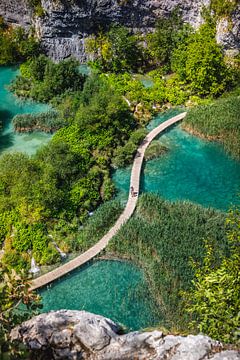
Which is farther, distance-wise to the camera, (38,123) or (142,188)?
(38,123)

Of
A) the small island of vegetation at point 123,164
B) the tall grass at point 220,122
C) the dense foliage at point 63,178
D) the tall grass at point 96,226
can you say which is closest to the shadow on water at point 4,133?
the small island of vegetation at point 123,164

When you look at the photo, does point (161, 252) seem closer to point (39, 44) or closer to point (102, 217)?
point (102, 217)

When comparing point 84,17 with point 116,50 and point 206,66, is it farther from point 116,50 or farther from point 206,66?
point 206,66

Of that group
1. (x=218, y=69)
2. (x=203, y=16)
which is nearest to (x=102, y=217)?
(x=218, y=69)

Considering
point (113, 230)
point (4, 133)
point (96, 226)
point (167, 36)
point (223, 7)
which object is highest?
point (223, 7)

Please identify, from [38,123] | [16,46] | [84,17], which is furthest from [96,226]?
[16,46]

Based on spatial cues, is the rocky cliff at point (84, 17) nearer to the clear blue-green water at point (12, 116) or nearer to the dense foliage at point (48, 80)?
the dense foliage at point (48, 80)

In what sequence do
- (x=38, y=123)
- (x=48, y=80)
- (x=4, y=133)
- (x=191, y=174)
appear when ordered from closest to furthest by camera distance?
(x=191, y=174) < (x=4, y=133) < (x=38, y=123) < (x=48, y=80)
